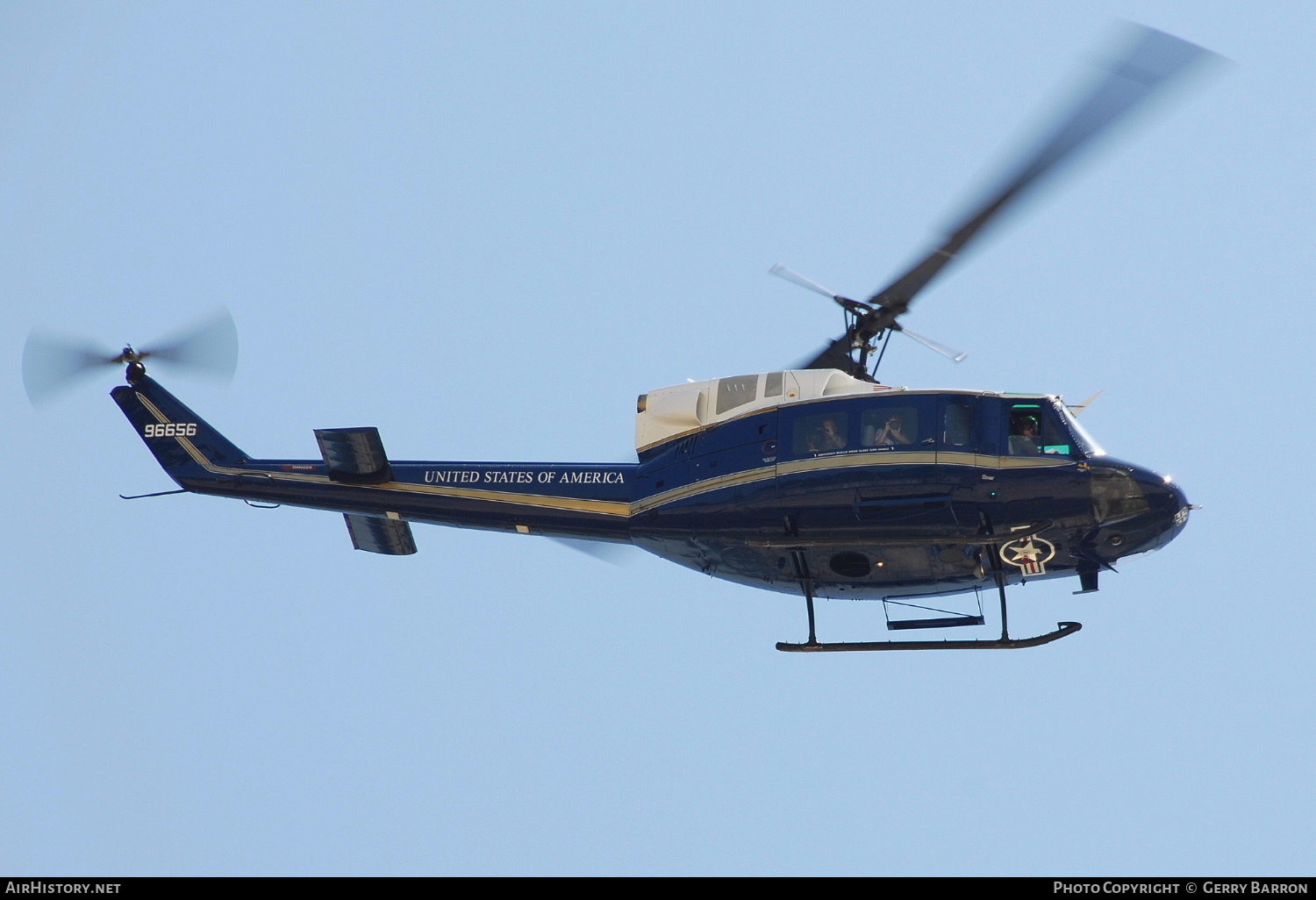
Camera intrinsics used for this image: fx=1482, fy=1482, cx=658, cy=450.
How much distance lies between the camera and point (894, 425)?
46.7 feet

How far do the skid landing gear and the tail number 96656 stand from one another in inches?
292

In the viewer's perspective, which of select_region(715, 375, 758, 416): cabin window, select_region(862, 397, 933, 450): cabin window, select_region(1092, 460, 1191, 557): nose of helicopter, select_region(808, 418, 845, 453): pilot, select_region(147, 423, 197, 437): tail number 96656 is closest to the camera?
select_region(1092, 460, 1191, 557): nose of helicopter

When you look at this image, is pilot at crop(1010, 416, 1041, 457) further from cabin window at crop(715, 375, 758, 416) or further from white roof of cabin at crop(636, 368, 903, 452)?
cabin window at crop(715, 375, 758, 416)

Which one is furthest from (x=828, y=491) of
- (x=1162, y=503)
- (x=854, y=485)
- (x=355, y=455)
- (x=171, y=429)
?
(x=171, y=429)

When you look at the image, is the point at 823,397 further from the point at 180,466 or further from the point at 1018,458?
the point at 180,466

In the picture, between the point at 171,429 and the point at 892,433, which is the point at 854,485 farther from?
the point at 171,429

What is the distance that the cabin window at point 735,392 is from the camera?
1523 cm

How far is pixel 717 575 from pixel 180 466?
642 cm

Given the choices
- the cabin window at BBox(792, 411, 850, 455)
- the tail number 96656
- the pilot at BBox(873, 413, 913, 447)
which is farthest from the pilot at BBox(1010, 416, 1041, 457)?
the tail number 96656

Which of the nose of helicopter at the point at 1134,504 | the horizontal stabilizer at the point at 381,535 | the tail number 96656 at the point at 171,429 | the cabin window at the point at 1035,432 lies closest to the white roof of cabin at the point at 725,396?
the cabin window at the point at 1035,432

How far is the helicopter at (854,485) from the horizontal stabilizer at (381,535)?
0.63 m

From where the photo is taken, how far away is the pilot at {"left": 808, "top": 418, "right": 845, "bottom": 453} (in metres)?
14.4
